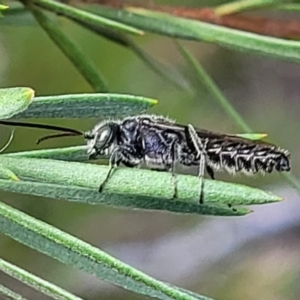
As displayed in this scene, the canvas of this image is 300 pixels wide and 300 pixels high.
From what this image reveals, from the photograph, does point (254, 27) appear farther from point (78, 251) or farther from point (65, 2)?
point (78, 251)

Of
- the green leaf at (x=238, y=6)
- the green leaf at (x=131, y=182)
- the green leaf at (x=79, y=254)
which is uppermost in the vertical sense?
the green leaf at (x=238, y=6)

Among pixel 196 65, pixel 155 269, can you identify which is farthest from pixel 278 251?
pixel 196 65

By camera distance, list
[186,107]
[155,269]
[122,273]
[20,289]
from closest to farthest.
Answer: [122,273]
[20,289]
[155,269]
[186,107]

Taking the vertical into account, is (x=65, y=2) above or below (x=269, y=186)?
above

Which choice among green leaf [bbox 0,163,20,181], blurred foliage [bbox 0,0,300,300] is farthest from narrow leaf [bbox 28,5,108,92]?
blurred foliage [bbox 0,0,300,300]

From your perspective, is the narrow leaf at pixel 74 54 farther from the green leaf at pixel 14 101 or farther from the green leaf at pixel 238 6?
the green leaf at pixel 14 101

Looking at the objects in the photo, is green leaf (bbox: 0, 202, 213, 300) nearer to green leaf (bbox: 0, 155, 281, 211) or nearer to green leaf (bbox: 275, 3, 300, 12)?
green leaf (bbox: 0, 155, 281, 211)

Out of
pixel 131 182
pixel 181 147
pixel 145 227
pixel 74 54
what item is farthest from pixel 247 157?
pixel 145 227

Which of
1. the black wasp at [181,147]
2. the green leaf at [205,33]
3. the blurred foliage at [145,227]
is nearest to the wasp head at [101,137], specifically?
the black wasp at [181,147]
